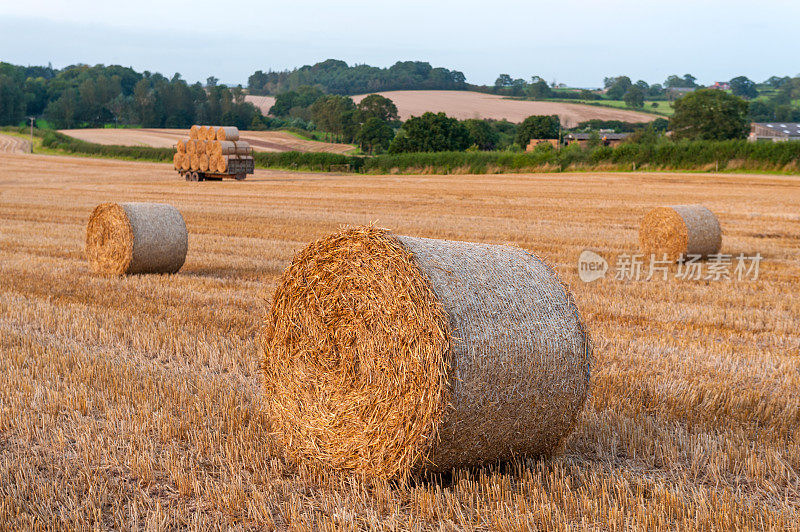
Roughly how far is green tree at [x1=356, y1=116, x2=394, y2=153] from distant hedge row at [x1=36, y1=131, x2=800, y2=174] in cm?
1640

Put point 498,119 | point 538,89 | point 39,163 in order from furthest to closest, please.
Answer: point 538,89, point 498,119, point 39,163

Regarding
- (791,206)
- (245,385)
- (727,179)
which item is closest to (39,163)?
(727,179)

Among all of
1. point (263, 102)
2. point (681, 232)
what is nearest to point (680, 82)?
point (263, 102)

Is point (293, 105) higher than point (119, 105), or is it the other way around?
point (293, 105)

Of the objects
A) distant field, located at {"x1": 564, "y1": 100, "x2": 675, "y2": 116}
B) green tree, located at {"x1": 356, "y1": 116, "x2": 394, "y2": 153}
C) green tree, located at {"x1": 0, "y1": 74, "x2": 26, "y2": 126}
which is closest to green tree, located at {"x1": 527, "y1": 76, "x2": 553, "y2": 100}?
distant field, located at {"x1": 564, "y1": 100, "x2": 675, "y2": 116}

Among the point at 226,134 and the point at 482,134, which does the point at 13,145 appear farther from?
the point at 482,134

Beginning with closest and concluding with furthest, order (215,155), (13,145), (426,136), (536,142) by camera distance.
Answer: (215,155) < (426,136) < (13,145) < (536,142)

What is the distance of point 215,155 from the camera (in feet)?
114

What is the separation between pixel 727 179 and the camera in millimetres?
30516

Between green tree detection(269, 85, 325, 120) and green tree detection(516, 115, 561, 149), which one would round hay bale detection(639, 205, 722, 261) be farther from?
green tree detection(269, 85, 325, 120)

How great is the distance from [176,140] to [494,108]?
37.4 m

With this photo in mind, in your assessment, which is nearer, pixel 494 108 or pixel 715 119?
pixel 715 119

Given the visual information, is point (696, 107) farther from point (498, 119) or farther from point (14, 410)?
point (14, 410)

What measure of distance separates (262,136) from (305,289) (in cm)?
6616
